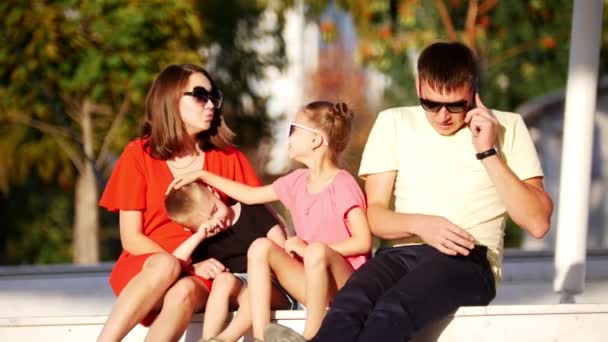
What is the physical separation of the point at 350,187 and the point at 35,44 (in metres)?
7.86

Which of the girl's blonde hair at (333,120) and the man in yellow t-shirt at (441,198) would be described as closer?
the man in yellow t-shirt at (441,198)

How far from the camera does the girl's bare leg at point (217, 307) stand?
14.7 ft

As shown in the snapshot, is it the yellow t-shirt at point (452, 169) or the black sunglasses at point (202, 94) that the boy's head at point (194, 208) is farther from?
the yellow t-shirt at point (452, 169)

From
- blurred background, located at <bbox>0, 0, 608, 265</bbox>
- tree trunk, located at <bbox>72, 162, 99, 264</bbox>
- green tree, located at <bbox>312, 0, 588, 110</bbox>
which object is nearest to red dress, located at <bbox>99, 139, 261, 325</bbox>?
blurred background, located at <bbox>0, 0, 608, 265</bbox>

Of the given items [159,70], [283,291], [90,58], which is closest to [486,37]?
[159,70]

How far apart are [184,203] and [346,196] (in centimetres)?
61

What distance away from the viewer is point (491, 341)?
174 inches

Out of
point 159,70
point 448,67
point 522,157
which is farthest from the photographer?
point 159,70

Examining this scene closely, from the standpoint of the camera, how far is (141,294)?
14.5 feet

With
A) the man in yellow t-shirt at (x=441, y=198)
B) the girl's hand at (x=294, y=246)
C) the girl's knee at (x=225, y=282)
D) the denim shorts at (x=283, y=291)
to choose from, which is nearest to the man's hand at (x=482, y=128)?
the man in yellow t-shirt at (x=441, y=198)

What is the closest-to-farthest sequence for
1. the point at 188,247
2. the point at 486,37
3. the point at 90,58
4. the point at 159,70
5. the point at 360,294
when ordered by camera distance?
the point at 360,294 < the point at 188,247 < the point at 90,58 < the point at 159,70 < the point at 486,37

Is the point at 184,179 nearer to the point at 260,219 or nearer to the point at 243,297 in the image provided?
the point at 260,219

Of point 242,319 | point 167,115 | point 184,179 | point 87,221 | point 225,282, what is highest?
point 167,115

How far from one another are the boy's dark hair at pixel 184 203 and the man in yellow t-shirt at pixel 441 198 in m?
0.63
